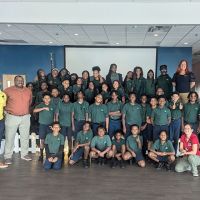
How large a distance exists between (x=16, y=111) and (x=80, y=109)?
115 cm

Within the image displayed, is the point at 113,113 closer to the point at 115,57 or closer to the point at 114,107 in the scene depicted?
the point at 114,107

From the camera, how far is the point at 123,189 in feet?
13.3

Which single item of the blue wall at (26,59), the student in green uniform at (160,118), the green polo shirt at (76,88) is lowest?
the student in green uniform at (160,118)

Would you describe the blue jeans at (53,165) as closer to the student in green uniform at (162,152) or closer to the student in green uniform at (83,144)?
the student in green uniform at (83,144)

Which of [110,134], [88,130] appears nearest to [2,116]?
[88,130]

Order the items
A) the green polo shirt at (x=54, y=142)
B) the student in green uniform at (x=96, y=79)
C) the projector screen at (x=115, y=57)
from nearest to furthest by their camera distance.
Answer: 1. the green polo shirt at (x=54, y=142)
2. the student in green uniform at (x=96, y=79)
3. the projector screen at (x=115, y=57)

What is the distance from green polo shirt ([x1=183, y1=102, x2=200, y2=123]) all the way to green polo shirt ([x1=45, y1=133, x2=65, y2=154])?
2334 mm

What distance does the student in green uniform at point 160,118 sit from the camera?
5.34m

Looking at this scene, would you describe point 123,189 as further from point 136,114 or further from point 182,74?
point 182,74

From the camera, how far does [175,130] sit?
18.0 feet

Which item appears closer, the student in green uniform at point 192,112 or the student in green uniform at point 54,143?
the student in green uniform at point 54,143

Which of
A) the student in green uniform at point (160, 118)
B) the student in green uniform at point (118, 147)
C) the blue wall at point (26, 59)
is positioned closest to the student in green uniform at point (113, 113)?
the student in green uniform at point (118, 147)

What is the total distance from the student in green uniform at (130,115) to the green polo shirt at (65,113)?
1013 millimetres
